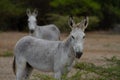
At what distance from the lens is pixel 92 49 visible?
1053 inches

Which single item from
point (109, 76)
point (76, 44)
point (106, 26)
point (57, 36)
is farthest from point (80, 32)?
point (106, 26)

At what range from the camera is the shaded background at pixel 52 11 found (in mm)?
42500

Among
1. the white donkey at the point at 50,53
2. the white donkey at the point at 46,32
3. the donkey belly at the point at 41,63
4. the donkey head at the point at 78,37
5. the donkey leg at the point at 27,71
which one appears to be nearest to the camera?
the donkey head at the point at 78,37

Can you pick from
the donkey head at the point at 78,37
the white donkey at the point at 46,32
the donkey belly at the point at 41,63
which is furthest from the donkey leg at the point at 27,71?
the white donkey at the point at 46,32

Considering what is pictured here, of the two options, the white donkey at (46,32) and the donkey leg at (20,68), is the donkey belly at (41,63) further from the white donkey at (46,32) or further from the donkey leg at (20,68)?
the white donkey at (46,32)

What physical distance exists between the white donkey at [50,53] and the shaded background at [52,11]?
2951 centimetres

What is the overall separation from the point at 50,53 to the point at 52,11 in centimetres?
3362

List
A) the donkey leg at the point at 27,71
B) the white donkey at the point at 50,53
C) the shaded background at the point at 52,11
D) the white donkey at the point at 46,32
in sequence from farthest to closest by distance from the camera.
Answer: the shaded background at the point at 52,11 < the white donkey at the point at 46,32 < the donkey leg at the point at 27,71 < the white donkey at the point at 50,53

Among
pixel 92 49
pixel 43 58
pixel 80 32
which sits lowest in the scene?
pixel 92 49

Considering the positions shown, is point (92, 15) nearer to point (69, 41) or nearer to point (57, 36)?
point (57, 36)

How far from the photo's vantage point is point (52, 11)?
44469 millimetres

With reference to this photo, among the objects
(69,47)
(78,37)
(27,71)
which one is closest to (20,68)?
(27,71)

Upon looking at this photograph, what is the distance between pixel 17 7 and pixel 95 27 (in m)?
7.39

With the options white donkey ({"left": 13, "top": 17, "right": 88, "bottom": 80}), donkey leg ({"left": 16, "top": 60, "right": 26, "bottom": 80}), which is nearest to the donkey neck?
white donkey ({"left": 13, "top": 17, "right": 88, "bottom": 80})
